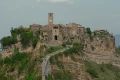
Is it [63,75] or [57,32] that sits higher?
[57,32]

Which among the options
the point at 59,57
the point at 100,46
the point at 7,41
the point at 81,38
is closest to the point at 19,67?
the point at 59,57

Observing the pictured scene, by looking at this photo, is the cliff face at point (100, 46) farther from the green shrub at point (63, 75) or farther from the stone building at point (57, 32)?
the green shrub at point (63, 75)

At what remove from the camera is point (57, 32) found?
75.1 meters

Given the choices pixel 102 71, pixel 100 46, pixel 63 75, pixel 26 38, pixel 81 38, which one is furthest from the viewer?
pixel 100 46

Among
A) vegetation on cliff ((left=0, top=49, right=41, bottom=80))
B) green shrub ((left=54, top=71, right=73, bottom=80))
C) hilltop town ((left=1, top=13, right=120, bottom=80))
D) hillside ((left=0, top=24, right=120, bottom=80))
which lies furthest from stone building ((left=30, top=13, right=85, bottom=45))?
green shrub ((left=54, top=71, right=73, bottom=80))

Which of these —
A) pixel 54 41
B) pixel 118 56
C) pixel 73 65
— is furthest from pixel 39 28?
pixel 118 56

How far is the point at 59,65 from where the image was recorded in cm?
6881

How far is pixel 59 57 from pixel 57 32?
6120 millimetres

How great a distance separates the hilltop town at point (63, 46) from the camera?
69.8 metres

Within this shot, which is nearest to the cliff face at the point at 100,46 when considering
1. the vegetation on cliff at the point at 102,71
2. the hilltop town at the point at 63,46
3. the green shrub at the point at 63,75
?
the hilltop town at the point at 63,46

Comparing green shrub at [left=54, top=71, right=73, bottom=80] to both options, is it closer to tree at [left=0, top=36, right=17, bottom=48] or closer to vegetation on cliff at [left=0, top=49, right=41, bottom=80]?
vegetation on cliff at [left=0, top=49, right=41, bottom=80]

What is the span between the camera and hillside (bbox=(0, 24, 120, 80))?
68.3 metres

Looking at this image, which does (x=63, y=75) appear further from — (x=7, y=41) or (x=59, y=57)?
(x=7, y=41)

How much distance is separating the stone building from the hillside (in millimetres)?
224
